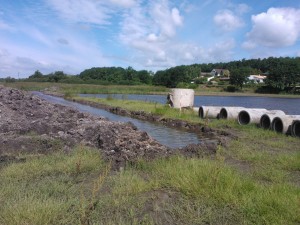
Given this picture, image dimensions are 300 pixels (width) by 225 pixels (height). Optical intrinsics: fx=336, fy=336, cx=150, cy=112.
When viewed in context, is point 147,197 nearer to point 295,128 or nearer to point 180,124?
point 295,128

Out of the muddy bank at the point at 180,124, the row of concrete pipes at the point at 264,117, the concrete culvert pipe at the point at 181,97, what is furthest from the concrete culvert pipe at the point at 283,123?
the concrete culvert pipe at the point at 181,97

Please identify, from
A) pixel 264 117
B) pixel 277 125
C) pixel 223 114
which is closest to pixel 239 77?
pixel 223 114

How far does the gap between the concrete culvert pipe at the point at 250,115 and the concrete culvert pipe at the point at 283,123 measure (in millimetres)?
1586

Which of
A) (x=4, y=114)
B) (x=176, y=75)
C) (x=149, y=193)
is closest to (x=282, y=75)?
(x=176, y=75)

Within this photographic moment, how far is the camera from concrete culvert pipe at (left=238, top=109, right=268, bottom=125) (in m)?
15.3

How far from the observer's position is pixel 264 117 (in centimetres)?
1471

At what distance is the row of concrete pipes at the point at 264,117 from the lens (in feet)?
41.9

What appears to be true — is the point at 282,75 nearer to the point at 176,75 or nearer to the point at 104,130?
the point at 176,75

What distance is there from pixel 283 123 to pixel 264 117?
6.12ft

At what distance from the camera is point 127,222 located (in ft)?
14.0

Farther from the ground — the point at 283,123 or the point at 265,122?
the point at 283,123

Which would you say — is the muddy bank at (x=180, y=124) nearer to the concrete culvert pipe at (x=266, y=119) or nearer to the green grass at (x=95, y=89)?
the concrete culvert pipe at (x=266, y=119)

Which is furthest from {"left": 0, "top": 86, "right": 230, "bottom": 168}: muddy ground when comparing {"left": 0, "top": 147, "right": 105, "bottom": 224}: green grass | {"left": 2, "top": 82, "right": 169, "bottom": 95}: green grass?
{"left": 2, "top": 82, "right": 169, "bottom": 95}: green grass

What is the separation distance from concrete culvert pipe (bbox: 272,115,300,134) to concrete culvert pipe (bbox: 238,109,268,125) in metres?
1.59
